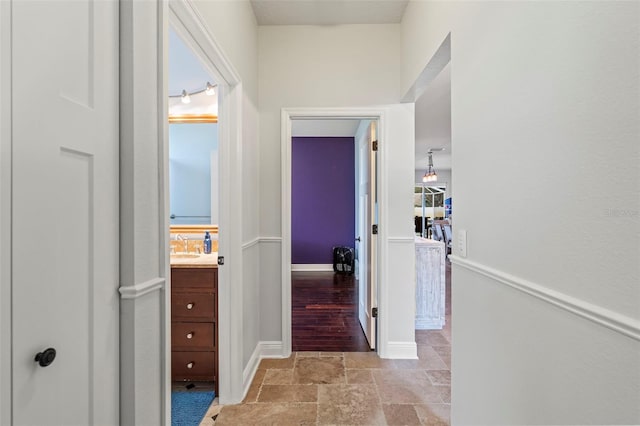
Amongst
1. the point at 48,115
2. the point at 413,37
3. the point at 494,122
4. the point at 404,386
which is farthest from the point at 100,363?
the point at 413,37

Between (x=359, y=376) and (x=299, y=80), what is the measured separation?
2482 mm

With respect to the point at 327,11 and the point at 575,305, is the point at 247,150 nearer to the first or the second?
the point at 327,11

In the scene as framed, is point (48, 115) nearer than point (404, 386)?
Yes

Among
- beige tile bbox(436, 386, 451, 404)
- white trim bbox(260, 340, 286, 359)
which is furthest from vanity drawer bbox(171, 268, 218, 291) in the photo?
beige tile bbox(436, 386, 451, 404)

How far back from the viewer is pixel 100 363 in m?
0.85

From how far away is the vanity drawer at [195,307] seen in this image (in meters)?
2.04

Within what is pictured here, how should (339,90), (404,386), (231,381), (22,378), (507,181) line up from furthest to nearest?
(339,90) → (404,386) → (231,381) → (507,181) → (22,378)

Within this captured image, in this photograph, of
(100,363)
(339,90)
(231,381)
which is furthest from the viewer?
(339,90)

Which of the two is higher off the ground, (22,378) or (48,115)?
(48,115)

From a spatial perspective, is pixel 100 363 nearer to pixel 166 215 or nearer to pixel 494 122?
pixel 166 215

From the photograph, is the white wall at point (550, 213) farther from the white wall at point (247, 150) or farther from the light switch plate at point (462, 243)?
the white wall at point (247, 150)

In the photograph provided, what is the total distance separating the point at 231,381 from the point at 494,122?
6.87 ft

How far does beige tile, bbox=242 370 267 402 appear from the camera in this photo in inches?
78.2

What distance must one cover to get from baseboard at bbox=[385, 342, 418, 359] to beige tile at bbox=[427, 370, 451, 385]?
0.21 meters
